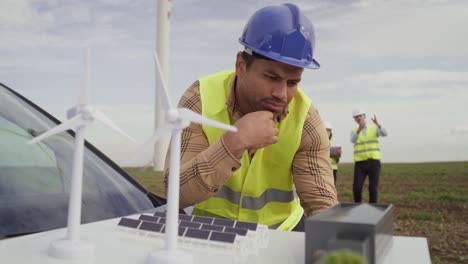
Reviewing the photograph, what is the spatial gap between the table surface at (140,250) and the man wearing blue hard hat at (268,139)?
73 cm

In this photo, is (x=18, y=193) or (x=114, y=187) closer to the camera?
(x=18, y=193)

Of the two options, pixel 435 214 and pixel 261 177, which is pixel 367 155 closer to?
pixel 435 214

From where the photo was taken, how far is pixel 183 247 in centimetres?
167

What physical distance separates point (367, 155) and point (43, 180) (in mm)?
12148

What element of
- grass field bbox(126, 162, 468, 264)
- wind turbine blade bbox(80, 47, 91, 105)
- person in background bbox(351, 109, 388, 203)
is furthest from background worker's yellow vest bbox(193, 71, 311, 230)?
person in background bbox(351, 109, 388, 203)

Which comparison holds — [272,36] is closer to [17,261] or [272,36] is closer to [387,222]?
[387,222]

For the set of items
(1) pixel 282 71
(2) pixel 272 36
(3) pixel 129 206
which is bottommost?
(3) pixel 129 206

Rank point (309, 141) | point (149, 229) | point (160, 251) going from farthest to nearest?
point (309, 141), point (149, 229), point (160, 251)

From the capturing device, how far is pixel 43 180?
2393mm

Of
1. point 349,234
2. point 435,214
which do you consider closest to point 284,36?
point 349,234

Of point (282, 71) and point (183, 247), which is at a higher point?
→ point (282, 71)

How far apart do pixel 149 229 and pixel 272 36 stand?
131 centimetres

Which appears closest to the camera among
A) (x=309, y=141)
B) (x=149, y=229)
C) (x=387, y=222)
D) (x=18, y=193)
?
(x=387, y=222)

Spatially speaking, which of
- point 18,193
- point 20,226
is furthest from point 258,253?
point 18,193
